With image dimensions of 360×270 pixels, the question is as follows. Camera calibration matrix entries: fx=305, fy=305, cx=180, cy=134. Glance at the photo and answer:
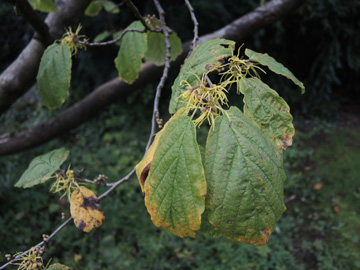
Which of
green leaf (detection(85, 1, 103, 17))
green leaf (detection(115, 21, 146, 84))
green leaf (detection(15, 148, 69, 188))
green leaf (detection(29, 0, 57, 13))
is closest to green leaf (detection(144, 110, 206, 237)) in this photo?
green leaf (detection(15, 148, 69, 188))

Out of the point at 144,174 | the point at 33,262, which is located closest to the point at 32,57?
the point at 33,262

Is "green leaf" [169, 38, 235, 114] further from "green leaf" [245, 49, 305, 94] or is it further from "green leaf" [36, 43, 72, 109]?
"green leaf" [36, 43, 72, 109]

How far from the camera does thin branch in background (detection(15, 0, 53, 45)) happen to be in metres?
1.21

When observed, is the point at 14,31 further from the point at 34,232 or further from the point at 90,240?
the point at 90,240

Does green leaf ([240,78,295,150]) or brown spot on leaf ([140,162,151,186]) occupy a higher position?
brown spot on leaf ([140,162,151,186])

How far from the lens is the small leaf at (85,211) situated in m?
0.93

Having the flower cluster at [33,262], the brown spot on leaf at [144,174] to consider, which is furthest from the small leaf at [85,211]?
the brown spot on leaf at [144,174]

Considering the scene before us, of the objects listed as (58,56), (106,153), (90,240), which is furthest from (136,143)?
(58,56)

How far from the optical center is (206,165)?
64cm

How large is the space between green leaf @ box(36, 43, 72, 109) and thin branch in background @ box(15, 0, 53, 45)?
193 mm

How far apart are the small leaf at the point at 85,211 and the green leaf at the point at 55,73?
0.45 meters

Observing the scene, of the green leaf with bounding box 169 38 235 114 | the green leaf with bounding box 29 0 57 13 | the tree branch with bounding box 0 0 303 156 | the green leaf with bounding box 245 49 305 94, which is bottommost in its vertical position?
the tree branch with bounding box 0 0 303 156

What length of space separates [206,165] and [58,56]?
81 cm

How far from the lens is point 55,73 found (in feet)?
3.87
